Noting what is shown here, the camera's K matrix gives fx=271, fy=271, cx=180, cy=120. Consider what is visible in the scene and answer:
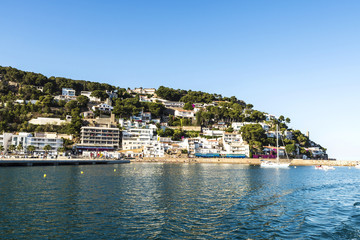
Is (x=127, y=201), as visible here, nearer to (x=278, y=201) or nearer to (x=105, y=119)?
(x=278, y=201)

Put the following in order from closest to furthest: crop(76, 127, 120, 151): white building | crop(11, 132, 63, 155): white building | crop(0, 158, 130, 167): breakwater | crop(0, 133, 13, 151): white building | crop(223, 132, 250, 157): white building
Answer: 1. crop(0, 158, 130, 167): breakwater
2. crop(0, 133, 13, 151): white building
3. crop(11, 132, 63, 155): white building
4. crop(76, 127, 120, 151): white building
5. crop(223, 132, 250, 157): white building

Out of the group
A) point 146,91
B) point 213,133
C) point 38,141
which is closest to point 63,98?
point 38,141

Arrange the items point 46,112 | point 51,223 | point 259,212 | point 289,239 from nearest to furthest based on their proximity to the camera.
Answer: point 289,239 < point 51,223 < point 259,212 < point 46,112

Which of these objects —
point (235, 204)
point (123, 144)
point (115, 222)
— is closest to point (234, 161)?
point (123, 144)

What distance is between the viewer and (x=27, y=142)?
94.7m

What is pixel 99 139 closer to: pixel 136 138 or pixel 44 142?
pixel 136 138

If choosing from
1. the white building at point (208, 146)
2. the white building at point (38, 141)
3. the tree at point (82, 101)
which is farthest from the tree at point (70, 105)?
the white building at point (208, 146)

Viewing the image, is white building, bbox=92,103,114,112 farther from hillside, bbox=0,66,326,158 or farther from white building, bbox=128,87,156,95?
white building, bbox=128,87,156,95

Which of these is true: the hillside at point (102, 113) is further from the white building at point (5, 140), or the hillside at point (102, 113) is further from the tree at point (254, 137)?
the white building at point (5, 140)

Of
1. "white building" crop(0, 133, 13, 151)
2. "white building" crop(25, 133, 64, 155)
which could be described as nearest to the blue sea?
"white building" crop(25, 133, 64, 155)

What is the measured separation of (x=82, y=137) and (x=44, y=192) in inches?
3157

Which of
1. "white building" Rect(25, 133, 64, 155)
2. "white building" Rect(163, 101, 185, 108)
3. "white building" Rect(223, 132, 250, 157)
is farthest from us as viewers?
"white building" Rect(163, 101, 185, 108)

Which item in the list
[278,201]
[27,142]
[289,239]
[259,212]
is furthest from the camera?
[27,142]

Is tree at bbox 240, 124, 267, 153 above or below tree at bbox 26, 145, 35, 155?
above
